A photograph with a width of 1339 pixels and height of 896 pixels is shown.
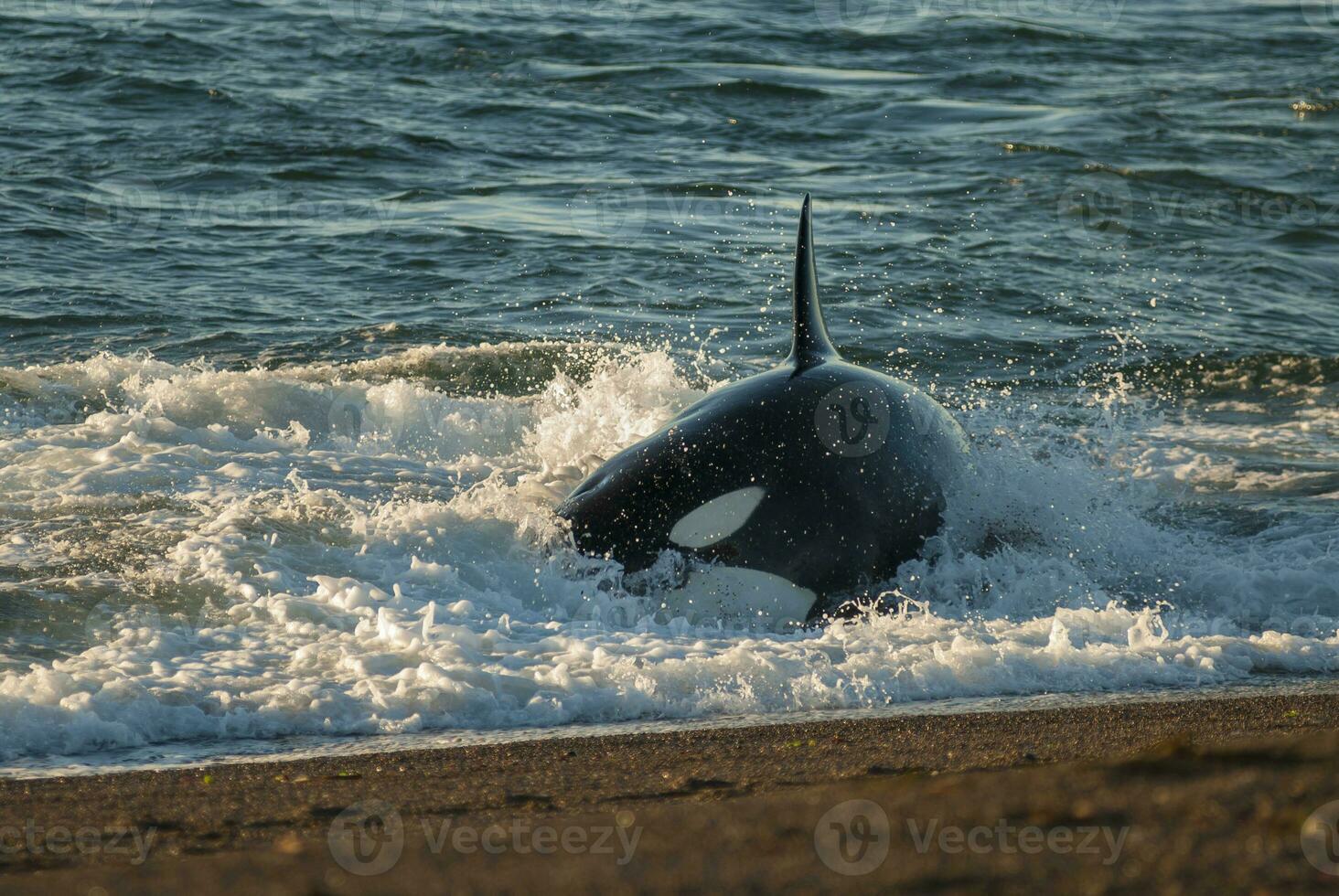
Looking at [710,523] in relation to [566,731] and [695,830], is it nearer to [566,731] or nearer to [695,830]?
[566,731]

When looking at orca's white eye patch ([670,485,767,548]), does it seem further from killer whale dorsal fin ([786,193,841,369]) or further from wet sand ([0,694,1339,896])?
wet sand ([0,694,1339,896])

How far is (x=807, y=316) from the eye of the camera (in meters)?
8.02

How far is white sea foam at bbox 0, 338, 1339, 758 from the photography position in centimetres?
615

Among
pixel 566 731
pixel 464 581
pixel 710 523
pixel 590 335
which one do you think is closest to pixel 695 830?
pixel 566 731

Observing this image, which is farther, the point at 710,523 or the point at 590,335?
the point at 590,335

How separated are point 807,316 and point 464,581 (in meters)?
2.33

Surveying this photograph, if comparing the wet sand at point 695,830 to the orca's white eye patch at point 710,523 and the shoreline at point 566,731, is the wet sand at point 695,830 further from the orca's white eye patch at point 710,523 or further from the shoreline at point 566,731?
the orca's white eye patch at point 710,523

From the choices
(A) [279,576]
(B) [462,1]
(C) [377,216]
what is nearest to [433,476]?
(A) [279,576]

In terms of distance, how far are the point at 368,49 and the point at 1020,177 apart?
10.2 meters

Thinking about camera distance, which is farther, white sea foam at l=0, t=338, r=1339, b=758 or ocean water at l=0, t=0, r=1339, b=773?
ocean water at l=0, t=0, r=1339, b=773

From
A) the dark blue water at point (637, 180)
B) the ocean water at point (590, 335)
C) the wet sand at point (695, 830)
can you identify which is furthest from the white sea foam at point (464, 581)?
the dark blue water at point (637, 180)

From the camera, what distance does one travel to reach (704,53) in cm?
2430

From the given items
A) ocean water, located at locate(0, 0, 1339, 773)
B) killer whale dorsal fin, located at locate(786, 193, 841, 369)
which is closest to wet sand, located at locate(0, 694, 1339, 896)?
ocean water, located at locate(0, 0, 1339, 773)

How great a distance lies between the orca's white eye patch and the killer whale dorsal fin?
1.14 m
